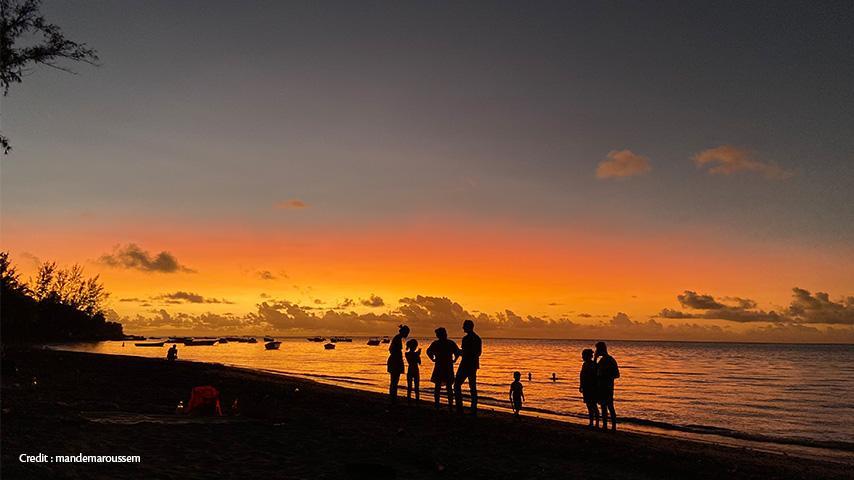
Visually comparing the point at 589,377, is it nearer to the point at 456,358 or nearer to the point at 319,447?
the point at 456,358

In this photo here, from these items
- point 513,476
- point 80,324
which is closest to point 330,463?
point 513,476

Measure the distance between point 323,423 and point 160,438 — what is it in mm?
4467

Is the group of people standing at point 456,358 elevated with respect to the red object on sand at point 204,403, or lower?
elevated

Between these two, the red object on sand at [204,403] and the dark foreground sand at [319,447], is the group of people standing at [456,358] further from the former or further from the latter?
→ the red object on sand at [204,403]

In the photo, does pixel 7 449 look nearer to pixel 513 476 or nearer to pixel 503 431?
pixel 513 476

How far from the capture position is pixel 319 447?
10547 mm

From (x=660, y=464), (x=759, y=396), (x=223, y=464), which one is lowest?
(x=759, y=396)

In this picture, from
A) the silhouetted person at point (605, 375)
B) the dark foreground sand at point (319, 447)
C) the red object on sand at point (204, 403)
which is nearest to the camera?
the dark foreground sand at point (319, 447)

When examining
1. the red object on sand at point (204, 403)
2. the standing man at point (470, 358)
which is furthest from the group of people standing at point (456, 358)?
the red object on sand at point (204, 403)

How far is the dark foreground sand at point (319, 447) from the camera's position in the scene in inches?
333

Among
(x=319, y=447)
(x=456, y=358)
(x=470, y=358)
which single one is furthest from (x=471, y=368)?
(x=319, y=447)

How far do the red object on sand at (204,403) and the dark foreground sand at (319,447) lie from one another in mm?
608

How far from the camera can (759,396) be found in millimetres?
45000

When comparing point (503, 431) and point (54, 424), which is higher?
point (54, 424)
